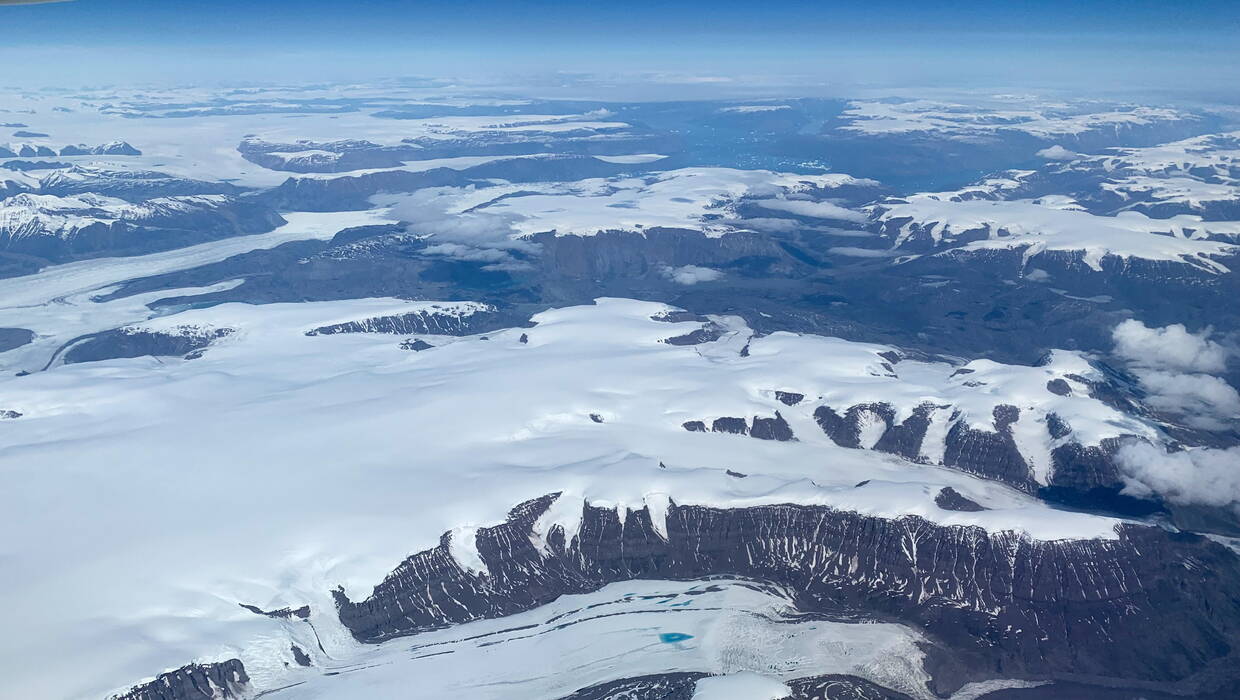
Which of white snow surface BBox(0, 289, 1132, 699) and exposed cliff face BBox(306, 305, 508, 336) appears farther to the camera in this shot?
exposed cliff face BBox(306, 305, 508, 336)

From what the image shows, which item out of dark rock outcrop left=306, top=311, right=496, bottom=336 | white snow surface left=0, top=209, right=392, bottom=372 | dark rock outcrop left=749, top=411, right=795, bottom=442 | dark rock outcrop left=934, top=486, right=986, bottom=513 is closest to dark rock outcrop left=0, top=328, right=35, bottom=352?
white snow surface left=0, top=209, right=392, bottom=372

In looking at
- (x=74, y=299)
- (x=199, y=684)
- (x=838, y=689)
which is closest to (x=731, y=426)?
(x=838, y=689)

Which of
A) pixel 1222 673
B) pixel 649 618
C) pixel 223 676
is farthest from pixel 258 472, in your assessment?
pixel 1222 673

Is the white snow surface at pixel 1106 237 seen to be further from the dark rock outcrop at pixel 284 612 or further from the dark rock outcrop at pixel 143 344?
the dark rock outcrop at pixel 284 612

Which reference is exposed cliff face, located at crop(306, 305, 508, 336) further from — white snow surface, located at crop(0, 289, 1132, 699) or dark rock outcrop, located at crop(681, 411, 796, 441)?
dark rock outcrop, located at crop(681, 411, 796, 441)

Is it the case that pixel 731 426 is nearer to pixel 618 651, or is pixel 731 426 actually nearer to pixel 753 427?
pixel 753 427

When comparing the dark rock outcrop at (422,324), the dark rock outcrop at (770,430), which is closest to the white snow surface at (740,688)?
the dark rock outcrop at (770,430)

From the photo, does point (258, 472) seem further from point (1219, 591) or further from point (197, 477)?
point (1219, 591)

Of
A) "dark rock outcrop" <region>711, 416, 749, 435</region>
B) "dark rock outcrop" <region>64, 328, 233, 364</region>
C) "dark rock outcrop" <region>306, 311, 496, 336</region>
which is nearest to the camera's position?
"dark rock outcrop" <region>711, 416, 749, 435</region>
